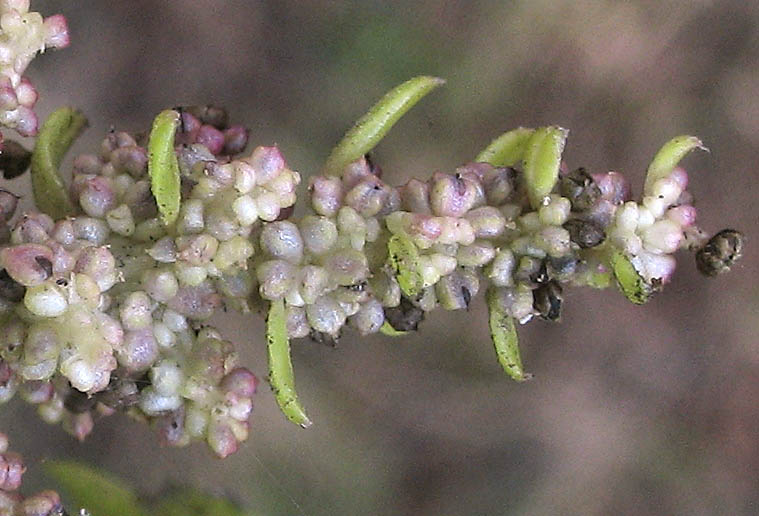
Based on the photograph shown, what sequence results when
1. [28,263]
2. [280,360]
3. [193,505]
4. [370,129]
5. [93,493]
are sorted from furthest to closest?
1. [193,505]
2. [93,493]
3. [370,129]
4. [280,360]
5. [28,263]

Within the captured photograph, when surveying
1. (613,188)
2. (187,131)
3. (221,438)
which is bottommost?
(221,438)

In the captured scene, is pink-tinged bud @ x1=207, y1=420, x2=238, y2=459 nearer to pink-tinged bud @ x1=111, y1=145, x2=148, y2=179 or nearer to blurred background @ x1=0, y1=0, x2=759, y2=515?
pink-tinged bud @ x1=111, y1=145, x2=148, y2=179

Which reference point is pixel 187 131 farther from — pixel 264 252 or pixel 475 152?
pixel 475 152

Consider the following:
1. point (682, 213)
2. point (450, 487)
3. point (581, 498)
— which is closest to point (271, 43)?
point (450, 487)

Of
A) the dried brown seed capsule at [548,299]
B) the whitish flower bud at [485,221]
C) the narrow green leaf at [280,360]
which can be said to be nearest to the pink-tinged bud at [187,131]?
the narrow green leaf at [280,360]

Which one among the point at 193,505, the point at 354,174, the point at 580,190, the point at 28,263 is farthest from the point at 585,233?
the point at 193,505

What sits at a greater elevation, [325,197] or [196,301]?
[325,197]

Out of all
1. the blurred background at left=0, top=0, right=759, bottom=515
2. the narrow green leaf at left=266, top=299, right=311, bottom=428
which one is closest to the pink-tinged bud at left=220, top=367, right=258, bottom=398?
the narrow green leaf at left=266, top=299, right=311, bottom=428
